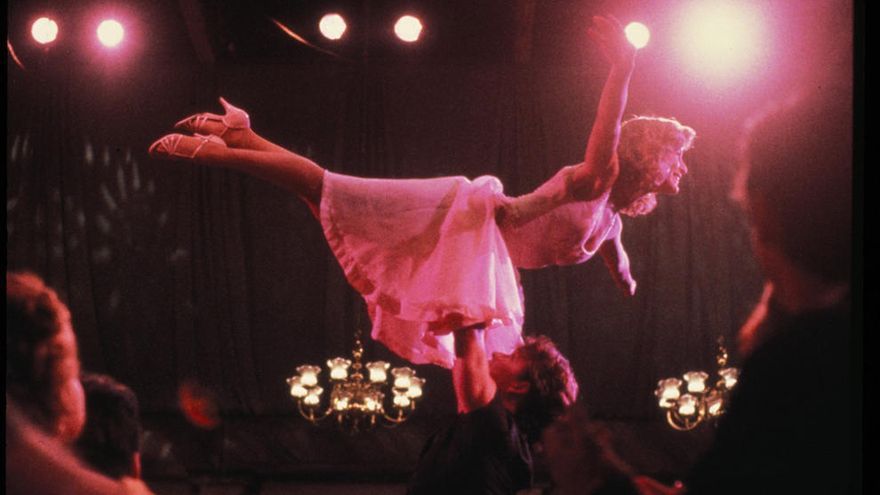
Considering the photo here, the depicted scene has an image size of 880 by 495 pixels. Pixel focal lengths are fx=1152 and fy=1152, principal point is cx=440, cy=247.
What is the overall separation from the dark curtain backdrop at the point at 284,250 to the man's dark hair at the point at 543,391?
4.91 feet

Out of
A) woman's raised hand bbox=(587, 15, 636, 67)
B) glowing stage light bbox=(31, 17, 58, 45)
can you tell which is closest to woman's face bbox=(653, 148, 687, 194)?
woman's raised hand bbox=(587, 15, 636, 67)

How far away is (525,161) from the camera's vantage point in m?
5.67

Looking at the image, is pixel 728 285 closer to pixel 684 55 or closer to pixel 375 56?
pixel 684 55

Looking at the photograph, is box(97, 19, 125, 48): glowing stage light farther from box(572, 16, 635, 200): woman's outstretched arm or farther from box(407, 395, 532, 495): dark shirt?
box(407, 395, 532, 495): dark shirt

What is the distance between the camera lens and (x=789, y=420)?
111 inches

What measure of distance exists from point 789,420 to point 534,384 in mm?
1217

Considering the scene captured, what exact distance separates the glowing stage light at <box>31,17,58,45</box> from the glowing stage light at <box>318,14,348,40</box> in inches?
46.2

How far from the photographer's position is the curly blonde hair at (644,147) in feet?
13.8

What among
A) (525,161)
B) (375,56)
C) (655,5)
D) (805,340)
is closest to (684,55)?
(655,5)

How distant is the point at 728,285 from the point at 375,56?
2.00 metres

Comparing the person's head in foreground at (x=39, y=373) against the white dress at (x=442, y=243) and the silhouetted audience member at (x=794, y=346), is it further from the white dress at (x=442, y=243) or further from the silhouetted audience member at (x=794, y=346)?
the silhouetted audience member at (x=794, y=346)

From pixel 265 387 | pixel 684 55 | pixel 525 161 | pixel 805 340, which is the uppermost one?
pixel 684 55

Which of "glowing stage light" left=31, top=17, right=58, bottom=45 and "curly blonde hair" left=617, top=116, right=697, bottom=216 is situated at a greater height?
"glowing stage light" left=31, top=17, right=58, bottom=45

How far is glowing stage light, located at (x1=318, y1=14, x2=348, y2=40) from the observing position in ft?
17.3
